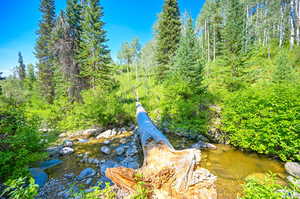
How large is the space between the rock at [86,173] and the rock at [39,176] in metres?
1.07

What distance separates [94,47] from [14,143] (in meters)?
10.8

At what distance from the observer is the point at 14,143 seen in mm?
2896

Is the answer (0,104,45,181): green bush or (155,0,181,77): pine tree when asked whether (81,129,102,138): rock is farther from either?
(155,0,181,77): pine tree

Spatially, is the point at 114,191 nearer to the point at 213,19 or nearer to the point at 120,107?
the point at 120,107

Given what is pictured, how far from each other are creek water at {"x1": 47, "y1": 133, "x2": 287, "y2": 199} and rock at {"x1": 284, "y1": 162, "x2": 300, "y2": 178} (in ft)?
0.50

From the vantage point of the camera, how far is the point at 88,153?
19.9 feet

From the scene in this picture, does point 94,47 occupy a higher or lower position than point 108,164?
higher

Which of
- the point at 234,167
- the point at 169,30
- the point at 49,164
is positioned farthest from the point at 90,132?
the point at 169,30

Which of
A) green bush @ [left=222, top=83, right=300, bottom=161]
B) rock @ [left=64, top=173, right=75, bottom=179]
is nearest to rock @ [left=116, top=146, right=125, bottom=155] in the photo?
rock @ [left=64, top=173, right=75, bottom=179]

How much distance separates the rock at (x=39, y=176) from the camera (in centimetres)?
404

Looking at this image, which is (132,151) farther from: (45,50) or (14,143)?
(45,50)

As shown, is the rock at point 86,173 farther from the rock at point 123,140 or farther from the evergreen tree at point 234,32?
the evergreen tree at point 234,32

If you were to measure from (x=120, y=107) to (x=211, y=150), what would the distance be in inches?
243

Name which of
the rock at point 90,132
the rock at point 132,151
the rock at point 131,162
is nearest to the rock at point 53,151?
the rock at point 90,132
